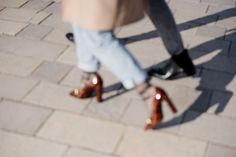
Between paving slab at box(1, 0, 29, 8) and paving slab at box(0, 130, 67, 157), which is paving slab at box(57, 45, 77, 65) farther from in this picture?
paving slab at box(1, 0, 29, 8)

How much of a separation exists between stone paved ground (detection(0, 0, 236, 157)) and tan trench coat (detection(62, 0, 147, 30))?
0.81 m

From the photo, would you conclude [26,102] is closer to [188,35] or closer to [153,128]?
[153,128]

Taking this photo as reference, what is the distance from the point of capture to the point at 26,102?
3295mm

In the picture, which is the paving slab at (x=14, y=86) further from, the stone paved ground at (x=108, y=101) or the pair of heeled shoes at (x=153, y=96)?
the pair of heeled shoes at (x=153, y=96)

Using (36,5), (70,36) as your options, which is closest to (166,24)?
(70,36)

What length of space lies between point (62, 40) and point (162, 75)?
46.4 inches

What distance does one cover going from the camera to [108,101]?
10.8 feet

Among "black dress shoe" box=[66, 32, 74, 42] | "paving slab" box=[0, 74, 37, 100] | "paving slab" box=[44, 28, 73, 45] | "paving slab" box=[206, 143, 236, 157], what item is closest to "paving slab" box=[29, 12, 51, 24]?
"paving slab" box=[44, 28, 73, 45]

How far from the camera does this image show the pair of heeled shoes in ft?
9.11

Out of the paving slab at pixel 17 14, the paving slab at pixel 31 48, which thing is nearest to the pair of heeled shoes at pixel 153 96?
the paving slab at pixel 31 48

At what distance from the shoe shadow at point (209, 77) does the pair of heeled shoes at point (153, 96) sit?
135mm

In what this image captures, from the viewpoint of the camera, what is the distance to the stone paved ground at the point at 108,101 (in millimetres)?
2861

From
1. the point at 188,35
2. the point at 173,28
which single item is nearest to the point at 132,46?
the point at 188,35

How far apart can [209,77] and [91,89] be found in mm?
1028
